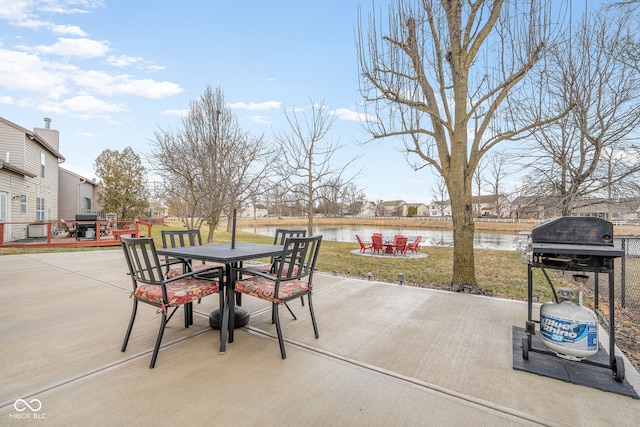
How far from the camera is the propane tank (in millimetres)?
1976

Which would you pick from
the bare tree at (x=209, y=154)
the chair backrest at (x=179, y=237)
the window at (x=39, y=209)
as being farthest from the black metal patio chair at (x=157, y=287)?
the window at (x=39, y=209)

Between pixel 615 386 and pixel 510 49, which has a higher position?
pixel 510 49

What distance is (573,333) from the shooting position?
200 centimetres

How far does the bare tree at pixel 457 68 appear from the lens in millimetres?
4273

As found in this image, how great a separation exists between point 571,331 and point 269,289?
2.18m

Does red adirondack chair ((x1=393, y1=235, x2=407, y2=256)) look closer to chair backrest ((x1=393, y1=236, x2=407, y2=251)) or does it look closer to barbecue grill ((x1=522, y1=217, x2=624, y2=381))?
chair backrest ((x1=393, y1=236, x2=407, y2=251))

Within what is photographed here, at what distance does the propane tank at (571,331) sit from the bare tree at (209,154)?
830 cm

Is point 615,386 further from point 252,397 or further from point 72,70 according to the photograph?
point 72,70

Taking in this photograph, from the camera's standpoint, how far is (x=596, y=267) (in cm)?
196

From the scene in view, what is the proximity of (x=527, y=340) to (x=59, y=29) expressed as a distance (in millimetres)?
12117

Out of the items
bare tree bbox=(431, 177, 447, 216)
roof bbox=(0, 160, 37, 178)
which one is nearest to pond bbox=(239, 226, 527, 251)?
roof bbox=(0, 160, 37, 178)

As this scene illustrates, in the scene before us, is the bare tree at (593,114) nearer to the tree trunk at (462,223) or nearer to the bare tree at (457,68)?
the bare tree at (457,68)

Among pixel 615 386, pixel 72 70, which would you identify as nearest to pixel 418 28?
pixel 615 386

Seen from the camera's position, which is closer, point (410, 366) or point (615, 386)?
point (615, 386)
